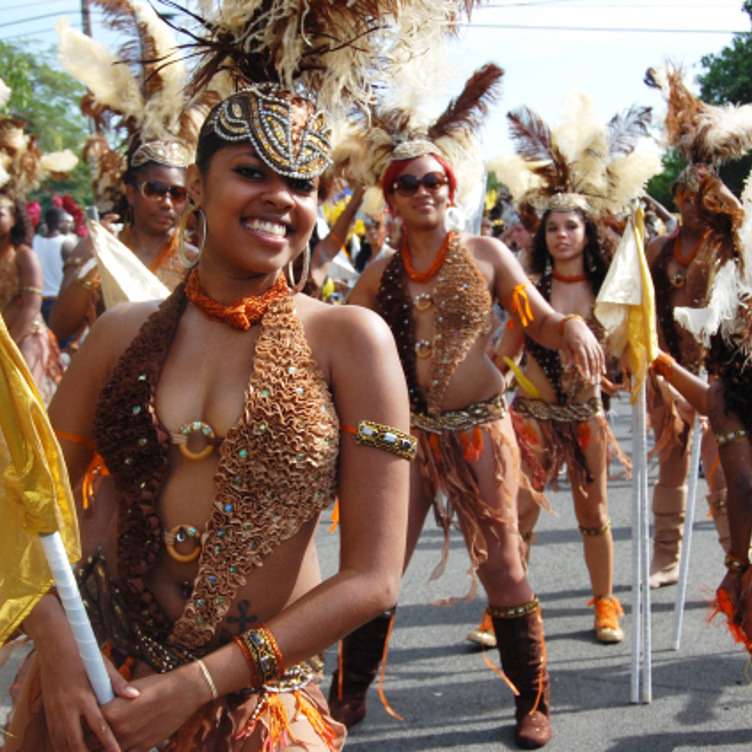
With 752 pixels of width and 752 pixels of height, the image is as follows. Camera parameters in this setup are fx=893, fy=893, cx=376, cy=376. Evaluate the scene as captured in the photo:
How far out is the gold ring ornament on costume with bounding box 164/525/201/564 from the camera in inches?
71.4

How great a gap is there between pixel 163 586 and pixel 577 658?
3.10 meters

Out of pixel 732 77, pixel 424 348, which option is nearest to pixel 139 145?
pixel 424 348

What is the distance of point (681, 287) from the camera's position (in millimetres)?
5383

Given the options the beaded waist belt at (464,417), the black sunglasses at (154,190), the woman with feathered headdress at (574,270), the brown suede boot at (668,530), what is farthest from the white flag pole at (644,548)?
the black sunglasses at (154,190)

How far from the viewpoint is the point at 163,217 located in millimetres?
4238

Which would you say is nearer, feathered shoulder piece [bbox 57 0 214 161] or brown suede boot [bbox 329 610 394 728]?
brown suede boot [bbox 329 610 394 728]

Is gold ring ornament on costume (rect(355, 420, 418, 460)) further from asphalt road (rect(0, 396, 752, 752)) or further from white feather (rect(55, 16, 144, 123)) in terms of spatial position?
white feather (rect(55, 16, 144, 123))

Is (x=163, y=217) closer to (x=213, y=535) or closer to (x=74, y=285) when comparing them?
(x=74, y=285)

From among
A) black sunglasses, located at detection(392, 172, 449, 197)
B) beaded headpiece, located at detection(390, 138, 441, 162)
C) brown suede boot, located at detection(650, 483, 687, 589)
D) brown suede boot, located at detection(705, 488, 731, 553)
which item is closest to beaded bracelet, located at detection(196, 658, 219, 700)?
black sunglasses, located at detection(392, 172, 449, 197)

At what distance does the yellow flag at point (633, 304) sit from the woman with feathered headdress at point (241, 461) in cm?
193

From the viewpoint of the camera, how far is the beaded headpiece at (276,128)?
6.21 ft

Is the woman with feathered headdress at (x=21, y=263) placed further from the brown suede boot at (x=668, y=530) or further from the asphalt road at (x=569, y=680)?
the brown suede boot at (x=668, y=530)

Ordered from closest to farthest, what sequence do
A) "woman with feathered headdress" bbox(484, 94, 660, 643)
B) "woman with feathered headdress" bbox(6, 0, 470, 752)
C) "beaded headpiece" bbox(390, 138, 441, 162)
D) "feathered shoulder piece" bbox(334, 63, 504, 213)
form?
"woman with feathered headdress" bbox(6, 0, 470, 752) < "beaded headpiece" bbox(390, 138, 441, 162) < "feathered shoulder piece" bbox(334, 63, 504, 213) < "woman with feathered headdress" bbox(484, 94, 660, 643)

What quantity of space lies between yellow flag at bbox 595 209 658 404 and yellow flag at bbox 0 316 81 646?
2597mm
